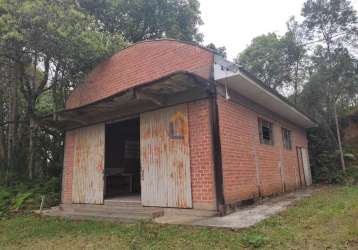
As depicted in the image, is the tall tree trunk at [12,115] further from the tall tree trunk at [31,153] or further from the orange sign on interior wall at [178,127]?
the orange sign on interior wall at [178,127]

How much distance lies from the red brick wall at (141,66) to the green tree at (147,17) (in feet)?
22.5

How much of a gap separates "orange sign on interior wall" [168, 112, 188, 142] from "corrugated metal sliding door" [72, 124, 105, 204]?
276cm

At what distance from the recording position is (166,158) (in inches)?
268

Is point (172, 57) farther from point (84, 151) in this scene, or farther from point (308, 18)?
point (308, 18)

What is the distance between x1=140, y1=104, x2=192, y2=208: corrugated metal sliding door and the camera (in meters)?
6.43

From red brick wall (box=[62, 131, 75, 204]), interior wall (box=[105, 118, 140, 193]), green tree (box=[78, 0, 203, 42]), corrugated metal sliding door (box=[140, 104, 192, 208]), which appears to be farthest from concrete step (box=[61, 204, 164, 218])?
green tree (box=[78, 0, 203, 42])

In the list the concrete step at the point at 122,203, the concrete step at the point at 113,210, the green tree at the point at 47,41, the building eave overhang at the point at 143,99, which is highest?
the green tree at the point at 47,41

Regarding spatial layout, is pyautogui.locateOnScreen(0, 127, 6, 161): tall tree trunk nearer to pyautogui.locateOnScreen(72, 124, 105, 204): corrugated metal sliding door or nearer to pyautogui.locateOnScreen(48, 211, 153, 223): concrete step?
pyautogui.locateOnScreen(72, 124, 105, 204): corrugated metal sliding door

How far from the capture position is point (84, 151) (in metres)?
8.98

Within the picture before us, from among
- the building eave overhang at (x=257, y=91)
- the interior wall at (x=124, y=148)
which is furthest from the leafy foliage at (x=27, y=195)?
the building eave overhang at (x=257, y=91)

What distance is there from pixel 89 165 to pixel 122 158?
293 centimetres

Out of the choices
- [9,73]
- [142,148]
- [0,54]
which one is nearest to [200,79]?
[142,148]

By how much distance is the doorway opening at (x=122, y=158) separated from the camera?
1078 centimetres

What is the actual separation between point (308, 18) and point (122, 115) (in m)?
14.7
